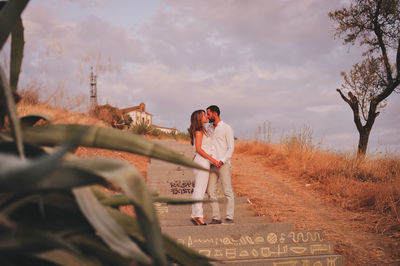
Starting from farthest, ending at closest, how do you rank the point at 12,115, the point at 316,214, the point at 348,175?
the point at 348,175
the point at 316,214
the point at 12,115

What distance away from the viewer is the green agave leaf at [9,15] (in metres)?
0.69

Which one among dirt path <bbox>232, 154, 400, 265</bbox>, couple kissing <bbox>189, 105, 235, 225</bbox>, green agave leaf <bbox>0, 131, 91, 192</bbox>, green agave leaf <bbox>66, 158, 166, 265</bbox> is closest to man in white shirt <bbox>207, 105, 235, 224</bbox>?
couple kissing <bbox>189, 105, 235, 225</bbox>

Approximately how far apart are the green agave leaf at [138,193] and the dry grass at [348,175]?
19.5 feet

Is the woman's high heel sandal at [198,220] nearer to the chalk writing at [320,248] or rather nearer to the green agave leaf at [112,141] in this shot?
the chalk writing at [320,248]

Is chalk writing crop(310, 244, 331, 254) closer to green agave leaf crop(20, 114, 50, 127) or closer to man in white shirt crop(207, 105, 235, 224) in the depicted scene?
man in white shirt crop(207, 105, 235, 224)

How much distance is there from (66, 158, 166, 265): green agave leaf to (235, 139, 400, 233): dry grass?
594 centimetres

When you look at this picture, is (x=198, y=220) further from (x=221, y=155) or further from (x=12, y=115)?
(x=12, y=115)

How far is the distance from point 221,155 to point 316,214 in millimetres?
2500

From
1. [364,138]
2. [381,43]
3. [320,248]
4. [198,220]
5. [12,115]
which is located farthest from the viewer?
[381,43]

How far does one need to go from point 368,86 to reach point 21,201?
50.0 feet

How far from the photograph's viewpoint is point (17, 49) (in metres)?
0.85

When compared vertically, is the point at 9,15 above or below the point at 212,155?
above

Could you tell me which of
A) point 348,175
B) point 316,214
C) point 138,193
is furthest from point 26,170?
point 348,175

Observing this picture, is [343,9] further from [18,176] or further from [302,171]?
[18,176]
